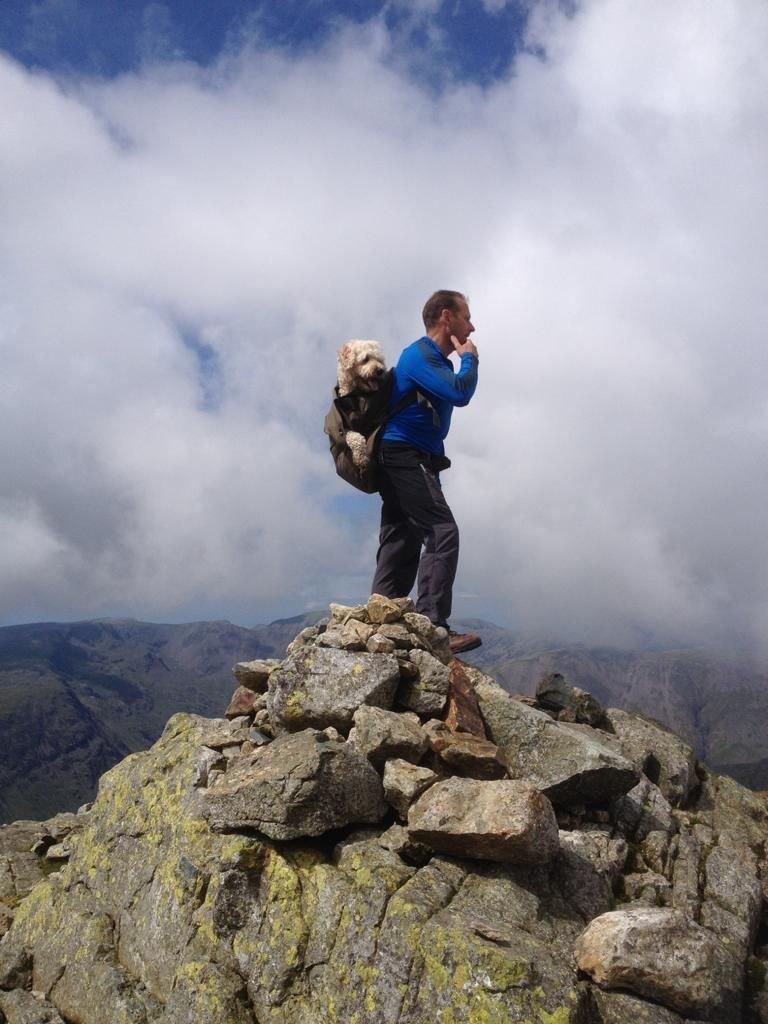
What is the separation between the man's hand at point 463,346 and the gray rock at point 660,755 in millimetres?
9073

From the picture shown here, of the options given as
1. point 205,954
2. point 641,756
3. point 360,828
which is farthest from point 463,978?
point 641,756

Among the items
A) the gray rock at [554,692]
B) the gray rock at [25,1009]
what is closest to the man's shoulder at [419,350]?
the gray rock at [554,692]

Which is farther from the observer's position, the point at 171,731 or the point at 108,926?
the point at 171,731

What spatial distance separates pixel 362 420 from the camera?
44.2 feet

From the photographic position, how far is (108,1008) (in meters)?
9.88

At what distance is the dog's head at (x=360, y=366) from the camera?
13.0 m

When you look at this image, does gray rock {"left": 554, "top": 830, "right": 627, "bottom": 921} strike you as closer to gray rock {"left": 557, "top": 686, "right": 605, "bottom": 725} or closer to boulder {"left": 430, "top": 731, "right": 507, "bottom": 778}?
boulder {"left": 430, "top": 731, "right": 507, "bottom": 778}

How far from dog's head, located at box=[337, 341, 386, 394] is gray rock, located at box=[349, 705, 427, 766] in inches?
253

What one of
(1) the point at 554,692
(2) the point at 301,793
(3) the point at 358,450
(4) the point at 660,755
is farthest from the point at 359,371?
(4) the point at 660,755

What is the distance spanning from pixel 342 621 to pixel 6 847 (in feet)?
44.2

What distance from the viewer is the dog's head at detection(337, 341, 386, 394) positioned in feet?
42.8

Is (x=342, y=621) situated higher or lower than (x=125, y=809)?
higher

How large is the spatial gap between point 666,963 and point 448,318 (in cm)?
1139

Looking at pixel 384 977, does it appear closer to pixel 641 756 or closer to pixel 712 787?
pixel 641 756
